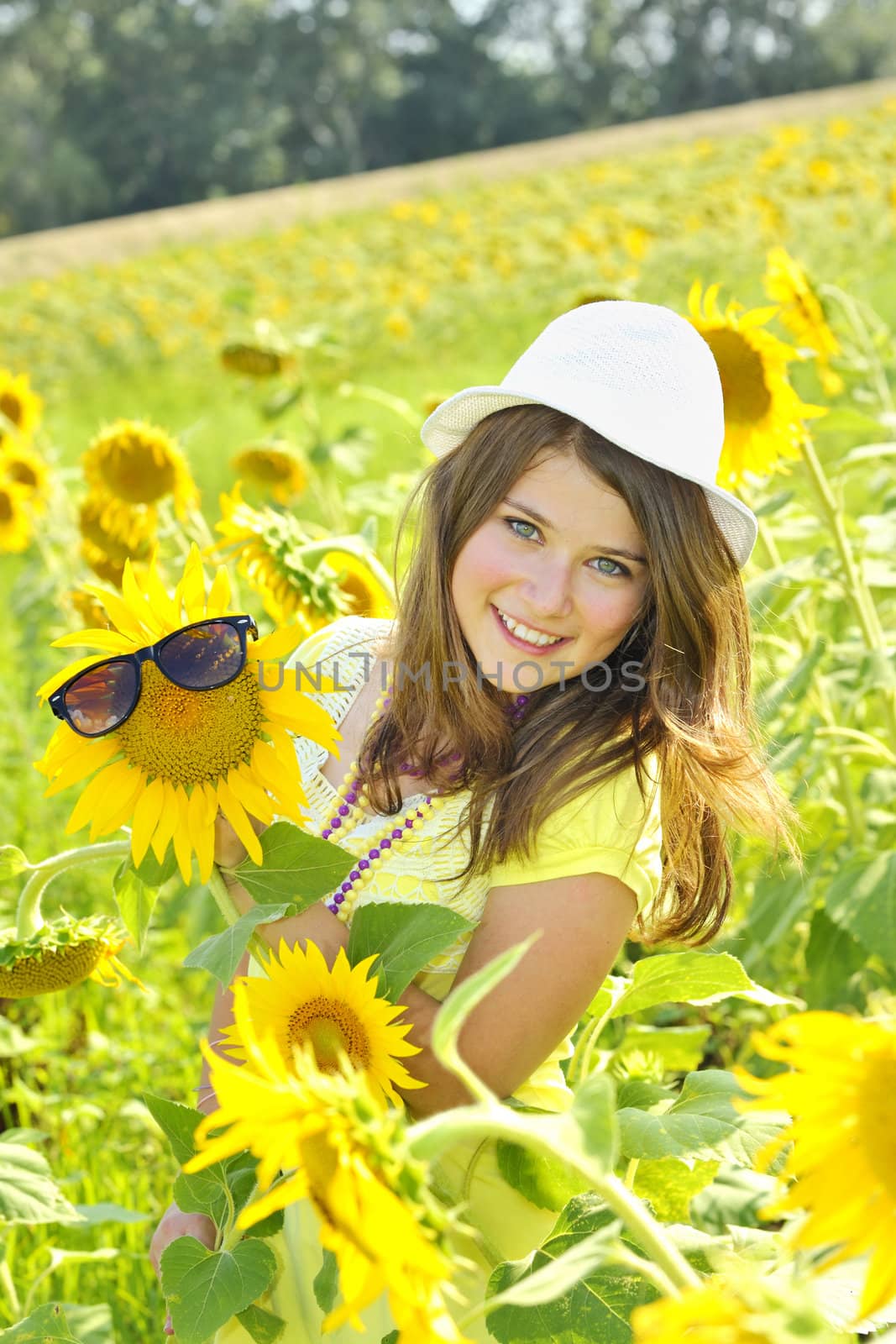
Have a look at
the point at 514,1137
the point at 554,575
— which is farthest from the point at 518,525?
the point at 514,1137

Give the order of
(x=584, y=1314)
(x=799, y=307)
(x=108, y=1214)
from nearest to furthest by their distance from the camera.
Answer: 1. (x=584, y=1314)
2. (x=108, y=1214)
3. (x=799, y=307)

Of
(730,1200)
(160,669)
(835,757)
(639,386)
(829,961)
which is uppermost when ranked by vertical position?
(639,386)

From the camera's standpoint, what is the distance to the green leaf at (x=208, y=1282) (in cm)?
86

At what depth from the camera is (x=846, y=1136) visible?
0.49 metres

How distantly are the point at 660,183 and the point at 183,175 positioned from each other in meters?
18.5

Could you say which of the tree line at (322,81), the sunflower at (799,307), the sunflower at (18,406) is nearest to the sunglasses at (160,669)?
the sunflower at (799,307)

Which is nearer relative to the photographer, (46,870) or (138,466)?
(46,870)

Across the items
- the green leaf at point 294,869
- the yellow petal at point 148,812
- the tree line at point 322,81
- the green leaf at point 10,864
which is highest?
the tree line at point 322,81

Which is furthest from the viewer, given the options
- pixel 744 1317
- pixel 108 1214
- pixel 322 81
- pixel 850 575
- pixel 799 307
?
pixel 322 81

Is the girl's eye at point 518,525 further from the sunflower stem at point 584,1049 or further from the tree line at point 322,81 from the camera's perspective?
the tree line at point 322,81

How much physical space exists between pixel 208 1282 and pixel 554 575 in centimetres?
56

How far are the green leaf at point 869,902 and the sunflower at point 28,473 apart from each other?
4.89 feet

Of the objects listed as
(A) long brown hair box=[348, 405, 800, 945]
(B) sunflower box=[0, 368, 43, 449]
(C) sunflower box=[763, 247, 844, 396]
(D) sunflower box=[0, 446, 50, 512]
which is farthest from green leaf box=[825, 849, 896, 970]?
(B) sunflower box=[0, 368, 43, 449]

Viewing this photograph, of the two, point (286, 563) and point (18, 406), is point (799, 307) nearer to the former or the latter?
point (286, 563)
